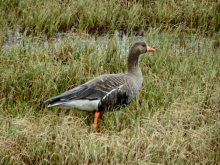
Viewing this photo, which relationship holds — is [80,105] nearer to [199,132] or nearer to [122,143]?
[122,143]

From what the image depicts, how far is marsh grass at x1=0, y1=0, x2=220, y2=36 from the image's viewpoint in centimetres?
941

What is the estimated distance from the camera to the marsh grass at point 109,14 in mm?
9406

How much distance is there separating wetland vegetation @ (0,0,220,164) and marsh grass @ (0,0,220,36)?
3 cm

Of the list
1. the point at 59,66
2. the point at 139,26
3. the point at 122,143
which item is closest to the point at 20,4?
the point at 139,26

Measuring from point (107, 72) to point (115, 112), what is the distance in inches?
65.0

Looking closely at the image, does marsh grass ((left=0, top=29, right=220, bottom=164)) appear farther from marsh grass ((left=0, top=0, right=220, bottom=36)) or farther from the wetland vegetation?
marsh grass ((left=0, top=0, right=220, bottom=36))

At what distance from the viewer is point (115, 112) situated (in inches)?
212

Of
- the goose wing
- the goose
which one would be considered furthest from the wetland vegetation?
the goose wing

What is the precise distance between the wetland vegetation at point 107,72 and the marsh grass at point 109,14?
29 millimetres

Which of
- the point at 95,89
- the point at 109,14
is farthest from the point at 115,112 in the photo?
the point at 109,14

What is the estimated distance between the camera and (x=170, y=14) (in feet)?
32.7

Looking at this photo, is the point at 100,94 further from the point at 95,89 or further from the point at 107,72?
the point at 107,72

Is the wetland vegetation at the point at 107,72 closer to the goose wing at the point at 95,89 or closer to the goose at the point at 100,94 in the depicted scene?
the goose at the point at 100,94

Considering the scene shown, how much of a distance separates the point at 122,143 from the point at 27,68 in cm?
278
